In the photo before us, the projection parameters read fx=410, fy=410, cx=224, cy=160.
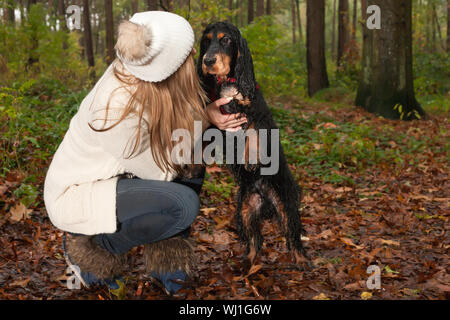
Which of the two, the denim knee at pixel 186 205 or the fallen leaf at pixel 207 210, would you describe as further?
the fallen leaf at pixel 207 210

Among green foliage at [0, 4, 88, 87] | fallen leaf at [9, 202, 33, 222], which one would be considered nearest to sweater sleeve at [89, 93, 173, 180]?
fallen leaf at [9, 202, 33, 222]

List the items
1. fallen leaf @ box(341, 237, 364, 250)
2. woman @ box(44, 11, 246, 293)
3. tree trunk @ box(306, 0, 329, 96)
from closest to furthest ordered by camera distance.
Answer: woman @ box(44, 11, 246, 293)
fallen leaf @ box(341, 237, 364, 250)
tree trunk @ box(306, 0, 329, 96)

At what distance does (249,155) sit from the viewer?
2.85m

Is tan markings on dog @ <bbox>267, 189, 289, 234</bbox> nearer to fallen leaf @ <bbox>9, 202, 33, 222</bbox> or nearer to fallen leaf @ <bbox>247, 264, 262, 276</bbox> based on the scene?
fallen leaf @ <bbox>247, 264, 262, 276</bbox>

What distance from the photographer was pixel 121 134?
2217 millimetres

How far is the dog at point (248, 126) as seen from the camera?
266cm

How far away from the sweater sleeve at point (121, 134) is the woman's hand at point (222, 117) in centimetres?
53

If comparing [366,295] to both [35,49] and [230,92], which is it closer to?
[230,92]

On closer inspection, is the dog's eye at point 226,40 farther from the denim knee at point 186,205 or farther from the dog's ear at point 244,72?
the denim knee at point 186,205

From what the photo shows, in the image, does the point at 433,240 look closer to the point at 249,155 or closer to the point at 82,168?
the point at 249,155

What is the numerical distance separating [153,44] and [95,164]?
794mm

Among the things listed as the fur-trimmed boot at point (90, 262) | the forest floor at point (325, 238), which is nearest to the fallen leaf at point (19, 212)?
the forest floor at point (325, 238)

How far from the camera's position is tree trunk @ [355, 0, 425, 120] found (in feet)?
27.0
